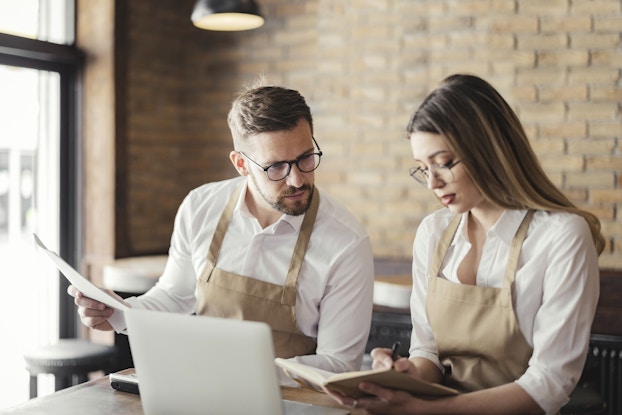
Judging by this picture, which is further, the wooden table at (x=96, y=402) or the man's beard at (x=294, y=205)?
the man's beard at (x=294, y=205)

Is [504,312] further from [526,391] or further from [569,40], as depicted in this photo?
[569,40]

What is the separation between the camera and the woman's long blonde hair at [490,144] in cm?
200

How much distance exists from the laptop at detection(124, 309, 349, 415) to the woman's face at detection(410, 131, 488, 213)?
773 mm

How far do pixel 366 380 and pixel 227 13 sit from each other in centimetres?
249

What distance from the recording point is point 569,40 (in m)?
3.76

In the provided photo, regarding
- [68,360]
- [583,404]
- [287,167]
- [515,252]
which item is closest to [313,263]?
[287,167]

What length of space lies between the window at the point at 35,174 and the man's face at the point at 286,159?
7.45ft

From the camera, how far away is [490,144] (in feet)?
6.57

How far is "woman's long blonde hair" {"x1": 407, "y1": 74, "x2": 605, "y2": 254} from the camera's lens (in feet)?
6.55

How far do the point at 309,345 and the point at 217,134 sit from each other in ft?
8.97

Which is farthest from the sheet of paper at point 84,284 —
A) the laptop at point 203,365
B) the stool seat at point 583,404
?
the stool seat at point 583,404

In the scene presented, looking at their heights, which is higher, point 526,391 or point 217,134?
point 217,134

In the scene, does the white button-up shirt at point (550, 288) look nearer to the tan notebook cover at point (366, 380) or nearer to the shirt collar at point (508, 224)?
the shirt collar at point (508, 224)

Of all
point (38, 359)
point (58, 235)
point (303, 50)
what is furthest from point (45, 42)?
point (38, 359)
